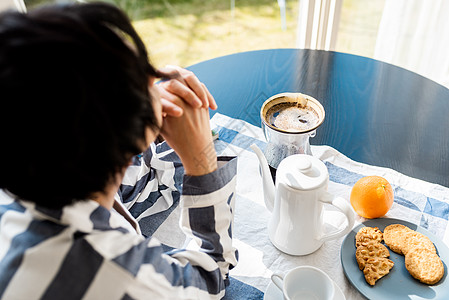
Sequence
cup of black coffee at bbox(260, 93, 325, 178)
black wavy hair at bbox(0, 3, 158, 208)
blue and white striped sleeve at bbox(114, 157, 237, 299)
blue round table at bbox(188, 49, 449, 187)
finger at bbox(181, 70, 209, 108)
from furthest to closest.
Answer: blue round table at bbox(188, 49, 449, 187) < cup of black coffee at bbox(260, 93, 325, 178) < finger at bbox(181, 70, 209, 108) < blue and white striped sleeve at bbox(114, 157, 237, 299) < black wavy hair at bbox(0, 3, 158, 208)

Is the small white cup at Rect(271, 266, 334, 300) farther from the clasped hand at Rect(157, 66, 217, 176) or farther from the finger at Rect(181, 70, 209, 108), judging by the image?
the finger at Rect(181, 70, 209, 108)

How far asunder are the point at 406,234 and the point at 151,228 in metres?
0.49

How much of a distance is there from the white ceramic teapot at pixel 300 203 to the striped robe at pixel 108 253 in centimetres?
9

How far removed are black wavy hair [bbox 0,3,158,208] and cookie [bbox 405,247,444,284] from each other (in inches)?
20.2

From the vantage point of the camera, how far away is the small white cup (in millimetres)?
615

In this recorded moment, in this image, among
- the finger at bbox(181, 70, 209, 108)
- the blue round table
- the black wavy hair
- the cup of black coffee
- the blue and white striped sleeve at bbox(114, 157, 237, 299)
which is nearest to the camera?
the black wavy hair

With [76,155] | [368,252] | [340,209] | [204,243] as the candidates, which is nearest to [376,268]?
[368,252]

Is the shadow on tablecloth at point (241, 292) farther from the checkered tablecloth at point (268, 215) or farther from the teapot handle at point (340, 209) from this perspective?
the teapot handle at point (340, 209)

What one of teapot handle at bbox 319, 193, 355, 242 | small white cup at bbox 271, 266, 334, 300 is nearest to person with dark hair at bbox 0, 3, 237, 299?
small white cup at bbox 271, 266, 334, 300

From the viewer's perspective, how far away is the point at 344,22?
1.98 meters

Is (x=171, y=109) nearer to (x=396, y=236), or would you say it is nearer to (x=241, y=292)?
(x=241, y=292)

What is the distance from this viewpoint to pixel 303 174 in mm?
662

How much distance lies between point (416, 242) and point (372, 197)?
0.35ft

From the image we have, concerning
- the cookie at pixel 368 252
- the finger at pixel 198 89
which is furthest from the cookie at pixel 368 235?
the finger at pixel 198 89
